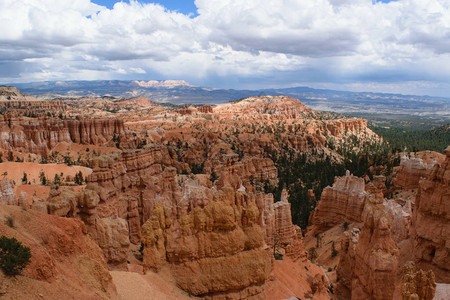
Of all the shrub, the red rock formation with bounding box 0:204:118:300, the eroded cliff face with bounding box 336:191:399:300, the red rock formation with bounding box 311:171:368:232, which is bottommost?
the red rock formation with bounding box 311:171:368:232

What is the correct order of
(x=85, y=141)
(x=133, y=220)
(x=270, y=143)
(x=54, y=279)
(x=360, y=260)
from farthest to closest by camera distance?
(x=270, y=143)
(x=85, y=141)
(x=133, y=220)
(x=360, y=260)
(x=54, y=279)

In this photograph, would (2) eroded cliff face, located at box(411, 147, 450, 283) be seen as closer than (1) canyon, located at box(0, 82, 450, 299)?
No

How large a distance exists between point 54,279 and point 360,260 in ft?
44.6

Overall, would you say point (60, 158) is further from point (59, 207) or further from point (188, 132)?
point (59, 207)

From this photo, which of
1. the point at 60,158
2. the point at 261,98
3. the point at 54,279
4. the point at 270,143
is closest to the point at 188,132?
the point at 270,143

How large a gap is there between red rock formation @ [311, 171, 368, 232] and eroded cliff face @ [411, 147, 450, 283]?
10.6 metres

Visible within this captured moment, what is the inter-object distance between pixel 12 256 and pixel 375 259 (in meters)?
13.5

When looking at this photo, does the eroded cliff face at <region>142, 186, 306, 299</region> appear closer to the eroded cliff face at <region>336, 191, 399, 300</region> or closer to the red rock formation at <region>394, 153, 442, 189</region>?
the eroded cliff face at <region>336, 191, 399, 300</region>

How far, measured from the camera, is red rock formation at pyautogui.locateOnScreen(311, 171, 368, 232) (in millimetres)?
29436

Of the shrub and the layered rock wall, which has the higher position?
the shrub

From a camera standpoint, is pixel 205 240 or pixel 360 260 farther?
pixel 360 260

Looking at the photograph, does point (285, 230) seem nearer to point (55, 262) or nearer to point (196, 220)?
point (196, 220)

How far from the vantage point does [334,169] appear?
58.7 metres

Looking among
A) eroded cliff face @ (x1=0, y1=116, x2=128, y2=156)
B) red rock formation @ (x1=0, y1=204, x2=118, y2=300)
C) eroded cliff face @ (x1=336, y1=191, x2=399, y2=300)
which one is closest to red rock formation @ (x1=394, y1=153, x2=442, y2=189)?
eroded cliff face @ (x1=336, y1=191, x2=399, y2=300)
